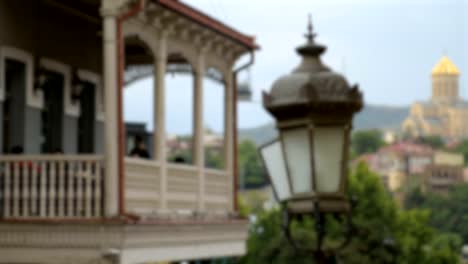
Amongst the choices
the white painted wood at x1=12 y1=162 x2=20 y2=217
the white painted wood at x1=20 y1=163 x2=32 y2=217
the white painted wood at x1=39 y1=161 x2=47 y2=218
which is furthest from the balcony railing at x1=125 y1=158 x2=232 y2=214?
the white painted wood at x1=12 y1=162 x2=20 y2=217

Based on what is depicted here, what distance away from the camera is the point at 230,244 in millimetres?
23375

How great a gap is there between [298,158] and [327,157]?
188 millimetres

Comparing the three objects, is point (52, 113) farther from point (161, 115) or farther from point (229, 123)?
point (229, 123)

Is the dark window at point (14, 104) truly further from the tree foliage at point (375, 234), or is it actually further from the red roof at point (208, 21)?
the tree foliage at point (375, 234)

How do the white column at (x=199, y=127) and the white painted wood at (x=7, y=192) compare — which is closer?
the white painted wood at (x=7, y=192)

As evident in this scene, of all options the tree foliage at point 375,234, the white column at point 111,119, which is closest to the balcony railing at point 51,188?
the white column at point 111,119

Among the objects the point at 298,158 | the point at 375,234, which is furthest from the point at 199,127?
the point at 375,234

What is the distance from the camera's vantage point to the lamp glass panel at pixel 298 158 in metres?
9.02

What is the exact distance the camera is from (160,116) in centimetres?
1905

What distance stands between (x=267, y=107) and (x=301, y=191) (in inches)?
23.0

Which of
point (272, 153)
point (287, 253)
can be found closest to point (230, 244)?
point (272, 153)

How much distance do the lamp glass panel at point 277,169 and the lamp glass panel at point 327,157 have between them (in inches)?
9.1

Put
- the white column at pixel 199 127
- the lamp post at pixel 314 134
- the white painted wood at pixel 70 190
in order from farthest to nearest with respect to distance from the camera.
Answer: the white column at pixel 199 127
the white painted wood at pixel 70 190
the lamp post at pixel 314 134

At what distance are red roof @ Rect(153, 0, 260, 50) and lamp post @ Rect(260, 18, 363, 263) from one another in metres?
9.36
